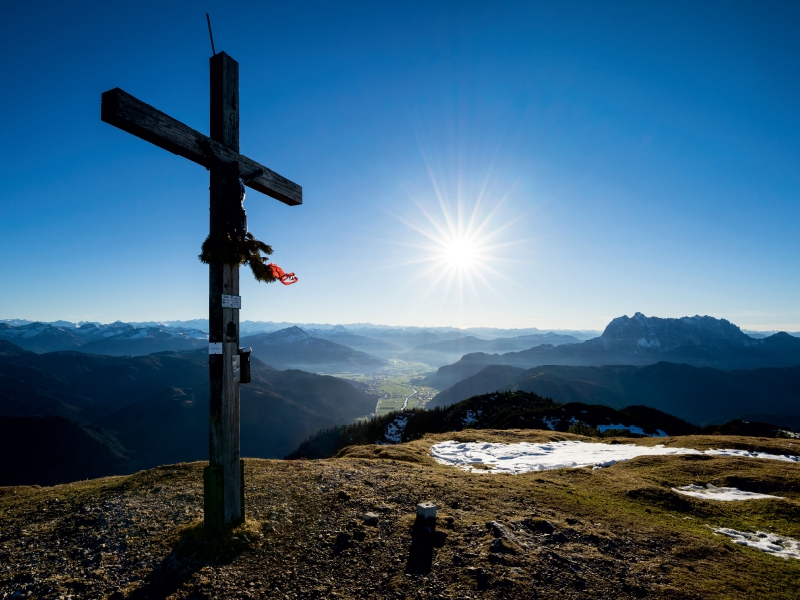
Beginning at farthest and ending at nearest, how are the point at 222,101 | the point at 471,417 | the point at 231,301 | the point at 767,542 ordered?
the point at 471,417 → the point at 767,542 → the point at 222,101 → the point at 231,301

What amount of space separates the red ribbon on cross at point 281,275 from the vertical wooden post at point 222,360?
0.81m

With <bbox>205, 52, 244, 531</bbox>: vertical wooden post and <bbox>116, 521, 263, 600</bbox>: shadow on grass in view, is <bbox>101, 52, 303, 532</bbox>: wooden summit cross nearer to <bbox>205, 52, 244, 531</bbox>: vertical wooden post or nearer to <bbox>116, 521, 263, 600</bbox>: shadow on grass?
<bbox>205, 52, 244, 531</bbox>: vertical wooden post

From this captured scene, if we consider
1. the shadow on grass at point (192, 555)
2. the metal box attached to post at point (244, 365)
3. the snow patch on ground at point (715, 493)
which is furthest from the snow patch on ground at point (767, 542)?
the metal box attached to post at point (244, 365)

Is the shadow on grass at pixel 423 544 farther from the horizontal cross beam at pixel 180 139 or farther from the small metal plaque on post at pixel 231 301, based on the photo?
the horizontal cross beam at pixel 180 139

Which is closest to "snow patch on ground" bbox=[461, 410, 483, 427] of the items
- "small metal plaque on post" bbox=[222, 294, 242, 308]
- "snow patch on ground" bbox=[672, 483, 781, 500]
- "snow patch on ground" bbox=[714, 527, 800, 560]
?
"snow patch on ground" bbox=[672, 483, 781, 500]

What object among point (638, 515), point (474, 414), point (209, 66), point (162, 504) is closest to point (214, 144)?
point (209, 66)

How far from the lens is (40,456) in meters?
166

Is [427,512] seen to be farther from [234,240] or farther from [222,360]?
[234,240]

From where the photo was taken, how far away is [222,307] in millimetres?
7844

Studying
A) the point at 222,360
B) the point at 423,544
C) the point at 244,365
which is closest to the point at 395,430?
the point at 423,544

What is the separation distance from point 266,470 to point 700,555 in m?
12.8

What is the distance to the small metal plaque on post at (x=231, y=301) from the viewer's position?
785 cm

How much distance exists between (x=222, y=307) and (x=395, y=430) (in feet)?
221

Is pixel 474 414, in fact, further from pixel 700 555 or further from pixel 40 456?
pixel 40 456
